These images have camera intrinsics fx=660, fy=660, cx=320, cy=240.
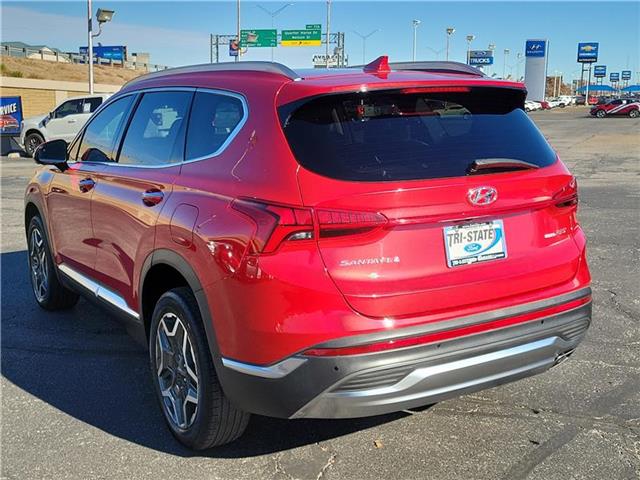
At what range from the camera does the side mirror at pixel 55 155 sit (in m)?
4.85

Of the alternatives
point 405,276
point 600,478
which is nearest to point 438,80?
point 405,276

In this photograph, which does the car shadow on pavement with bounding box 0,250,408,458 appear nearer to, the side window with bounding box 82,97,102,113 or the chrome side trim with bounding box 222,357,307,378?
the chrome side trim with bounding box 222,357,307,378

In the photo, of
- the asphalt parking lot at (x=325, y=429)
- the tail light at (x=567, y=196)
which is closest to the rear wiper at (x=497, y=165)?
the tail light at (x=567, y=196)

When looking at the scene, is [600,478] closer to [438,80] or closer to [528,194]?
[528,194]

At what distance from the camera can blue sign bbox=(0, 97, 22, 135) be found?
24.1 metres

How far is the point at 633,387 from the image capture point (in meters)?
3.96

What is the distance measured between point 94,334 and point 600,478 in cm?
363

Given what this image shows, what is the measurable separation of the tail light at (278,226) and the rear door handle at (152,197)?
2.98 ft

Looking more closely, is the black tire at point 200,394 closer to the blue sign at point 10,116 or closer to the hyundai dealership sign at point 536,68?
the blue sign at point 10,116

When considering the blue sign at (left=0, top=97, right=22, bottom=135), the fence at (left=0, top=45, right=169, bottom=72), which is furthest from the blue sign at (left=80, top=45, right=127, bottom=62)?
the blue sign at (left=0, top=97, right=22, bottom=135)

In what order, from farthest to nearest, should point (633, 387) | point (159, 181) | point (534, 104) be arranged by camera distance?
point (534, 104) → point (633, 387) → point (159, 181)

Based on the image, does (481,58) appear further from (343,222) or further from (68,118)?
(343,222)

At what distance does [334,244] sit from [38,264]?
399cm

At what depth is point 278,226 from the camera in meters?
2.63
